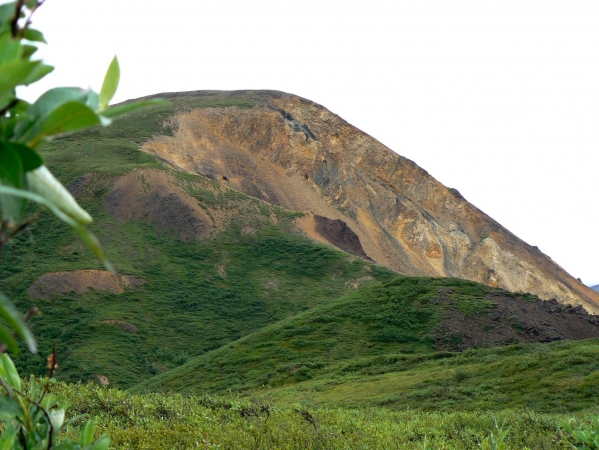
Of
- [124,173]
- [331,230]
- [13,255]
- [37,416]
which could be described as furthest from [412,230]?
[37,416]

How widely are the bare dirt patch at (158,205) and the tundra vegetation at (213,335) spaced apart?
1.29 ft

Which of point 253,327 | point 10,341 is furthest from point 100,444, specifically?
point 253,327

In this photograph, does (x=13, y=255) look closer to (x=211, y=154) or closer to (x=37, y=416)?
(x=211, y=154)

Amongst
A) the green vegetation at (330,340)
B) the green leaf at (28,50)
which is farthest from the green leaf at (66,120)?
the green vegetation at (330,340)

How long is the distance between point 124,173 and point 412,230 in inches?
1314

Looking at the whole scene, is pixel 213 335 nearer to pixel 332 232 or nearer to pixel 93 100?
pixel 332 232

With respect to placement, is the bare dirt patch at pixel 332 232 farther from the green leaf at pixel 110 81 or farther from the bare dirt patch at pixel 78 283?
the green leaf at pixel 110 81

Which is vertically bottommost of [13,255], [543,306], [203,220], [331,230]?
[13,255]

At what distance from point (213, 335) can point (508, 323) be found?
1788 cm

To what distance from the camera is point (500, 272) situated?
70.6 m

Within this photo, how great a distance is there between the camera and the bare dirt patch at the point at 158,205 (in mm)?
50281

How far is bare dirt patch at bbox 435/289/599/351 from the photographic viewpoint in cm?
2981

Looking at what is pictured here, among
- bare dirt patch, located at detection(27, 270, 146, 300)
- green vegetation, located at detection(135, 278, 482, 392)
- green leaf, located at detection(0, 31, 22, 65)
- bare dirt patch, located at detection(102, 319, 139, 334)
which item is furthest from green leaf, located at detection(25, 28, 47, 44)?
bare dirt patch, located at detection(27, 270, 146, 300)

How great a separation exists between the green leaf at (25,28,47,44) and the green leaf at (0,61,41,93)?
0.42 meters
